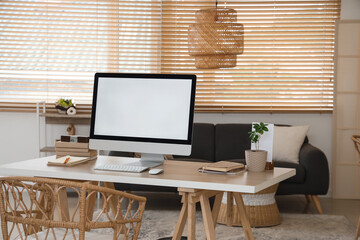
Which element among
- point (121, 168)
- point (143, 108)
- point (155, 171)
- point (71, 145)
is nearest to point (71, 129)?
point (71, 145)

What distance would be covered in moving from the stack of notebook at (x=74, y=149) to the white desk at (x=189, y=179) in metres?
0.28

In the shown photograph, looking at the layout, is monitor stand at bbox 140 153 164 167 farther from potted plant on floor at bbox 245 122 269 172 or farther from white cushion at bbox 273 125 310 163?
white cushion at bbox 273 125 310 163

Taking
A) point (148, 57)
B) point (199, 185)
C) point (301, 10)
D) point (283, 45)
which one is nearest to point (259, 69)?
point (283, 45)

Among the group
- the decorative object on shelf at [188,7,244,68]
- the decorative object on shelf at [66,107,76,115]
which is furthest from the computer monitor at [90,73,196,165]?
the decorative object on shelf at [66,107,76,115]

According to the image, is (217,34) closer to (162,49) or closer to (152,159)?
(162,49)

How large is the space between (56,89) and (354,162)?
3.17 meters

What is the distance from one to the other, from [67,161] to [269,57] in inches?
127

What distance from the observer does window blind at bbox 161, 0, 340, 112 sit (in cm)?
584

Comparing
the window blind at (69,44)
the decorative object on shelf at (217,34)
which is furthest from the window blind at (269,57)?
the decorative object on shelf at (217,34)

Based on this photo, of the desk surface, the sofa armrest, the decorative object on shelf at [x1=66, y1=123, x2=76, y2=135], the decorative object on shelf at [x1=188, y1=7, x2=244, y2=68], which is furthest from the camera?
the decorative object on shelf at [x1=66, y1=123, x2=76, y2=135]

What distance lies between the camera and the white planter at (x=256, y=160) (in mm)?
3029

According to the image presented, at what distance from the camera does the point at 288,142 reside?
17.5 feet

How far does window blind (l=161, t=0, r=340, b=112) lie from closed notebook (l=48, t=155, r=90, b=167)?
2728mm

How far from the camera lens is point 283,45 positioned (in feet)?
19.3
